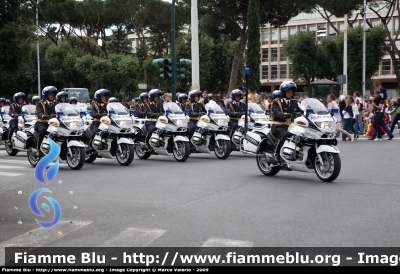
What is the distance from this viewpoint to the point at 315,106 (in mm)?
11000

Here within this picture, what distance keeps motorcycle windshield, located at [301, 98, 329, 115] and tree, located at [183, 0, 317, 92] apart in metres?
28.8

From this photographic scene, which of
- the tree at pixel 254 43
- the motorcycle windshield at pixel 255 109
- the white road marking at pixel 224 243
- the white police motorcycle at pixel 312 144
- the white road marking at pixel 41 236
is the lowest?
the white road marking at pixel 41 236

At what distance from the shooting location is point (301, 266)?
201 inches

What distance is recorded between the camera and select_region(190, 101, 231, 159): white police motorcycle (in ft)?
51.5

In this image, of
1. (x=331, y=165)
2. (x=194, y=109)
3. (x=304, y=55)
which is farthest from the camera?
(x=304, y=55)

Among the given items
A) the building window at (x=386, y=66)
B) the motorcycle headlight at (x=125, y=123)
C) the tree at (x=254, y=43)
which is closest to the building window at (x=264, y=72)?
the building window at (x=386, y=66)

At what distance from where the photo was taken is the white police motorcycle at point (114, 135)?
14289 mm

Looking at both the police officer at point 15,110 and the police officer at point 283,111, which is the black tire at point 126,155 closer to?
the police officer at point 283,111

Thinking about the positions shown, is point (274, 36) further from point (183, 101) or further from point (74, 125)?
point (74, 125)

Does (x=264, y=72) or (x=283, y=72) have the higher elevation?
(x=264, y=72)

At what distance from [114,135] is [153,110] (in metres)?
2.06

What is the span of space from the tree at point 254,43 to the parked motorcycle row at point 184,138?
22.4 meters

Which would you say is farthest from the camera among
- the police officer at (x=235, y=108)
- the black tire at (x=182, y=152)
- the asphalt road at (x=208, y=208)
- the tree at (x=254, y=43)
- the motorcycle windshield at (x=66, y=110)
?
the tree at (x=254, y=43)

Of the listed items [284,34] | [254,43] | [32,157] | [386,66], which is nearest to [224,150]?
[32,157]
